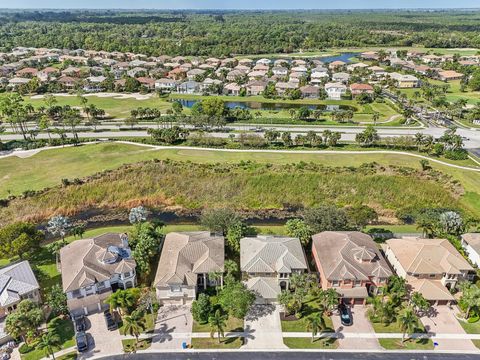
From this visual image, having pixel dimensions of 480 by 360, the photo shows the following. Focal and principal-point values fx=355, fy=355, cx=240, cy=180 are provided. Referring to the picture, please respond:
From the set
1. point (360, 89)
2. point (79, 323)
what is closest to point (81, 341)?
point (79, 323)

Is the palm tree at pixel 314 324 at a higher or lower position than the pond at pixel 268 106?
lower

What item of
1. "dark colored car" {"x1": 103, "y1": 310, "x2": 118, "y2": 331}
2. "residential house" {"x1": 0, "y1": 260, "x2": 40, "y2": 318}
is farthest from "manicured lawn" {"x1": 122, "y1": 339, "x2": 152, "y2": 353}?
"residential house" {"x1": 0, "y1": 260, "x2": 40, "y2": 318}

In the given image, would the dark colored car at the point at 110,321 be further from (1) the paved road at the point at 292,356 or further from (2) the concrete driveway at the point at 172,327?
(2) the concrete driveway at the point at 172,327

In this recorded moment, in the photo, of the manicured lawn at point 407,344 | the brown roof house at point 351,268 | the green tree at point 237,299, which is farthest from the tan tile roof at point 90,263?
the manicured lawn at point 407,344

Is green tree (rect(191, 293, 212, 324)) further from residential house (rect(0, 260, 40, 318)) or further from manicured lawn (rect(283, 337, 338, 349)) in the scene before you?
residential house (rect(0, 260, 40, 318))

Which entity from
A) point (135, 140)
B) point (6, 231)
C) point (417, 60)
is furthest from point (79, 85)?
point (417, 60)

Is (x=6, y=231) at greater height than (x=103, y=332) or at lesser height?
greater

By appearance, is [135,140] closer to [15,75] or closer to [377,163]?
[377,163]
